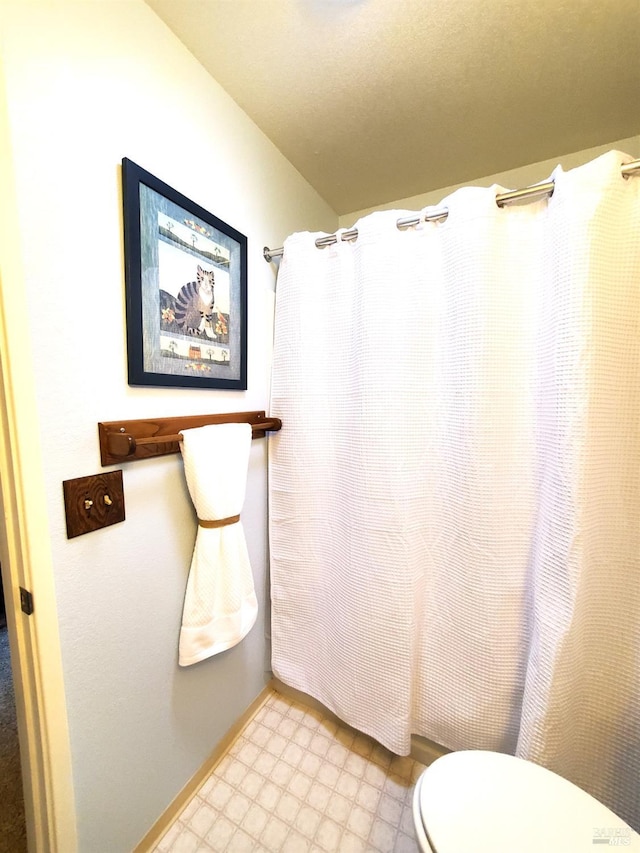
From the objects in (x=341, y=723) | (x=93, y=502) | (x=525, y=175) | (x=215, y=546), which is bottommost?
(x=341, y=723)

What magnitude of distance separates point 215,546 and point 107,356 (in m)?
0.61

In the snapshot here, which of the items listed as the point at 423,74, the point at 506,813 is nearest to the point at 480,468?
the point at 506,813

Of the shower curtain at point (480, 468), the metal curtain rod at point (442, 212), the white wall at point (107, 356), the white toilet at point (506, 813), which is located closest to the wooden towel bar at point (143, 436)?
the white wall at point (107, 356)

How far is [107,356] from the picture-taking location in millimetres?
759

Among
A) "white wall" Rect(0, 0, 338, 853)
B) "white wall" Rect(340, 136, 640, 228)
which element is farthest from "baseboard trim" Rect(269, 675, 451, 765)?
"white wall" Rect(340, 136, 640, 228)

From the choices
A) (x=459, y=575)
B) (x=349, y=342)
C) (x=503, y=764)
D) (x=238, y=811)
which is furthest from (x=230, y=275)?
(x=238, y=811)

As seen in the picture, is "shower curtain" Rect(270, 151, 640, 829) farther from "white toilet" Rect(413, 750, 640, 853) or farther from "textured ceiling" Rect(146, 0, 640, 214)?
"textured ceiling" Rect(146, 0, 640, 214)

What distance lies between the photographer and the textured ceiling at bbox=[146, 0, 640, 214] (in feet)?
2.69

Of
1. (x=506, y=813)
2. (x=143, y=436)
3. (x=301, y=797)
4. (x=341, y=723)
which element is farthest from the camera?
(x=341, y=723)

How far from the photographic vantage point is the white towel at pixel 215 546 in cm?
92

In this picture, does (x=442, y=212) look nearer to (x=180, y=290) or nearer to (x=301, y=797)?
(x=180, y=290)

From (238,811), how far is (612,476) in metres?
1.53

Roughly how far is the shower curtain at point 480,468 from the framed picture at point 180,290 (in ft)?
0.77

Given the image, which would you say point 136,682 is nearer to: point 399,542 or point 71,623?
point 71,623
